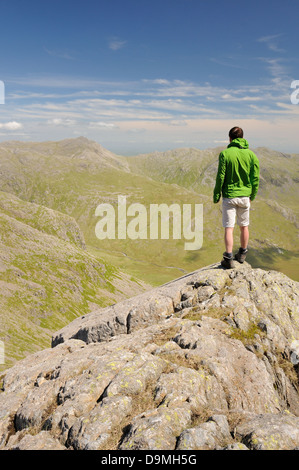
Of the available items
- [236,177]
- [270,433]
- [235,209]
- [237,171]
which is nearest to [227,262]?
[235,209]

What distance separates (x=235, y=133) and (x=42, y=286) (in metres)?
130

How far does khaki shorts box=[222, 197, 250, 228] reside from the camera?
17062 mm

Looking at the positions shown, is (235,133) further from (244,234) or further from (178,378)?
(178,378)

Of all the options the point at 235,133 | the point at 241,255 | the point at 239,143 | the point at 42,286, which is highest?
the point at 235,133

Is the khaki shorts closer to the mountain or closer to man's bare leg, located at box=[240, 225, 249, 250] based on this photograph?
man's bare leg, located at box=[240, 225, 249, 250]

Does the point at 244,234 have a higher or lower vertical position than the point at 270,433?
higher

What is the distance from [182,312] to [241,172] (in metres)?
9.89

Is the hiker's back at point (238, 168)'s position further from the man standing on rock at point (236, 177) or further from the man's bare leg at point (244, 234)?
the man's bare leg at point (244, 234)

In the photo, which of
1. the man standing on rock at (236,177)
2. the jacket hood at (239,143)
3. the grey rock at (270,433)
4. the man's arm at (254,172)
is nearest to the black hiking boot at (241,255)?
the man standing on rock at (236,177)

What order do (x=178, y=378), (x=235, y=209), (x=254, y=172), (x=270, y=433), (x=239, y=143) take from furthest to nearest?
(x=235, y=209) < (x=254, y=172) < (x=239, y=143) < (x=178, y=378) < (x=270, y=433)

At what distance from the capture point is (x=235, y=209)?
17.5 meters

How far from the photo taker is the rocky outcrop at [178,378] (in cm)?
920

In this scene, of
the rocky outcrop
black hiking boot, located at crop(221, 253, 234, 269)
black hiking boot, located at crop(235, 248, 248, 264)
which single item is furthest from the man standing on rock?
the rocky outcrop
